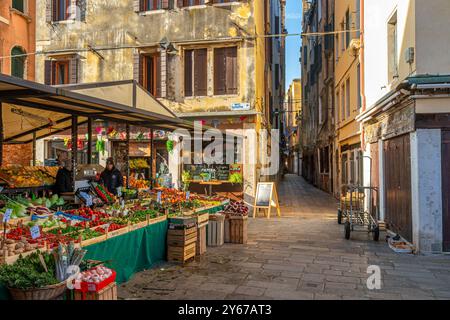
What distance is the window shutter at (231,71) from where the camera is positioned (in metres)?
14.4

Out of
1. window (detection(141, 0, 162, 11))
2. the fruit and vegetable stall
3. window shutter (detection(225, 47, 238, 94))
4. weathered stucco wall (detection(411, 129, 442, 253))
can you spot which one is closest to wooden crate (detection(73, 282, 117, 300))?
the fruit and vegetable stall

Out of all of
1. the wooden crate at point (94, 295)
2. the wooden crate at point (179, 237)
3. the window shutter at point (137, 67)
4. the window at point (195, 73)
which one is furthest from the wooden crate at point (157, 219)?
the window shutter at point (137, 67)

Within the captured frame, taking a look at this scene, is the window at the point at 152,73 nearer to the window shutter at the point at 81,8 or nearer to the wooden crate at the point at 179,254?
the window shutter at the point at 81,8

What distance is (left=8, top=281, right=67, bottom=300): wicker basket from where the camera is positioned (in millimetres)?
3475

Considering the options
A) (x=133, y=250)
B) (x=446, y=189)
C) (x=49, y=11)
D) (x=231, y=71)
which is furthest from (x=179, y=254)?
(x=49, y=11)

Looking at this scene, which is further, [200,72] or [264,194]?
[200,72]

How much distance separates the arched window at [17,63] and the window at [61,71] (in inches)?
70.4

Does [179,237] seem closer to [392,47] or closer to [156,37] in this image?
[392,47]

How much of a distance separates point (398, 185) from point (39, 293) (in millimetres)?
8438

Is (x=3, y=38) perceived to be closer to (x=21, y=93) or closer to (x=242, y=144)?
(x=242, y=144)

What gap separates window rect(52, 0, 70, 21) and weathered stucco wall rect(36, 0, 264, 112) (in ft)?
1.07

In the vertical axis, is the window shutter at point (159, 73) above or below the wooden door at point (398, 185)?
above

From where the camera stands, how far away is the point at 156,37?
14961 mm
